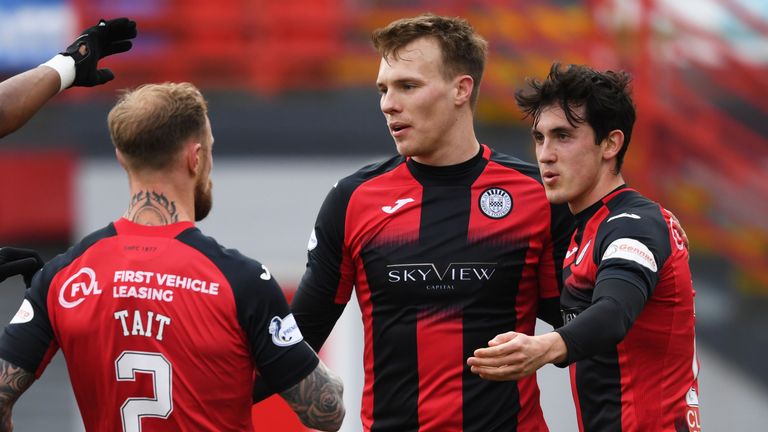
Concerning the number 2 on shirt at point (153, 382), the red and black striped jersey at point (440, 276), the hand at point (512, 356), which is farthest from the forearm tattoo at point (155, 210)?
the hand at point (512, 356)

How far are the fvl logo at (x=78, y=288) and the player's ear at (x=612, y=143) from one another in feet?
5.66

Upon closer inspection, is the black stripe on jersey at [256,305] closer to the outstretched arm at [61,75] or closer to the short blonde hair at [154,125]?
the short blonde hair at [154,125]

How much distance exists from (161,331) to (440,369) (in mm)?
1145

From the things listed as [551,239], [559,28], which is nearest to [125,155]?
[551,239]

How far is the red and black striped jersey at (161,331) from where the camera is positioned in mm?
3459

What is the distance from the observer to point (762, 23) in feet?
28.2

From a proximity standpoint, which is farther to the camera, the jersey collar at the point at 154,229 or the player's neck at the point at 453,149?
the player's neck at the point at 453,149

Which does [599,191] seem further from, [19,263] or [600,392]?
[19,263]

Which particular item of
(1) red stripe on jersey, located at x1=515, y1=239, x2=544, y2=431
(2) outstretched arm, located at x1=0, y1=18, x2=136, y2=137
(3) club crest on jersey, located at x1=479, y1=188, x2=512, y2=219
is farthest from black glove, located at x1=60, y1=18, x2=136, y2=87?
(1) red stripe on jersey, located at x1=515, y1=239, x2=544, y2=431

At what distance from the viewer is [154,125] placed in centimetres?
356

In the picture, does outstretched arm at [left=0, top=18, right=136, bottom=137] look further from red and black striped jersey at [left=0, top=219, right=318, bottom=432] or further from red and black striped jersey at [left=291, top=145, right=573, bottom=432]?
red and black striped jersey at [left=291, top=145, right=573, bottom=432]

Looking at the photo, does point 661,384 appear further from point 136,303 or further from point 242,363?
point 136,303

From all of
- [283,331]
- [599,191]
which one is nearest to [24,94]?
[283,331]

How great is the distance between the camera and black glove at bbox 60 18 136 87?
3.97 meters
